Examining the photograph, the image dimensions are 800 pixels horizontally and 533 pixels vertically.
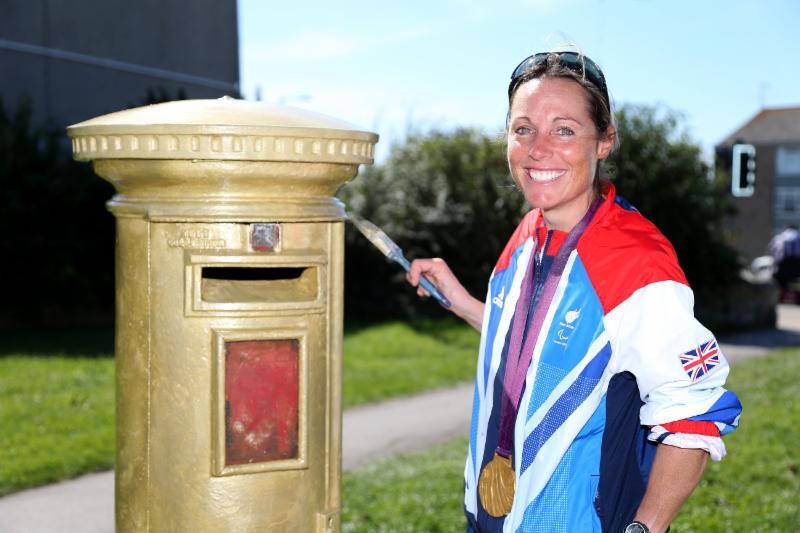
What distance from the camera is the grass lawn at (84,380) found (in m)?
5.50

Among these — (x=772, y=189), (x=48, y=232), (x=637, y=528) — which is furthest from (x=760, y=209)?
(x=637, y=528)

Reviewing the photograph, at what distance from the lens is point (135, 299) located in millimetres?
2189

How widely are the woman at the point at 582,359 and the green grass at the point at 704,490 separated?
2.33 metres

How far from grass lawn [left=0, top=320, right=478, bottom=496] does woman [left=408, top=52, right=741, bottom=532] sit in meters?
3.69

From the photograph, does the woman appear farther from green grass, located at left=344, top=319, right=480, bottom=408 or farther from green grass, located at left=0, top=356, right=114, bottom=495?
green grass, located at left=344, top=319, right=480, bottom=408

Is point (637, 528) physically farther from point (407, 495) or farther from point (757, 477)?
point (757, 477)

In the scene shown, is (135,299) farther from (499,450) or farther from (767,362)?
(767,362)

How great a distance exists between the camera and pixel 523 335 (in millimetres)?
2145

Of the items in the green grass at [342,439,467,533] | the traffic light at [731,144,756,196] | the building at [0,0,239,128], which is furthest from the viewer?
the building at [0,0,239,128]

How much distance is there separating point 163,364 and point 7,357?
687cm

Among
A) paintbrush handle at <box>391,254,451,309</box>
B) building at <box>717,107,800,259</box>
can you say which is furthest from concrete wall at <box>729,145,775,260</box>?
paintbrush handle at <box>391,254,451,309</box>

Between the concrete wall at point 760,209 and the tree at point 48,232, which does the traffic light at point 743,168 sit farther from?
the concrete wall at point 760,209

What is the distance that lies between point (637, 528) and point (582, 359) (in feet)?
1.17

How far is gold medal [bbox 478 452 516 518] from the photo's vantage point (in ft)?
7.01
